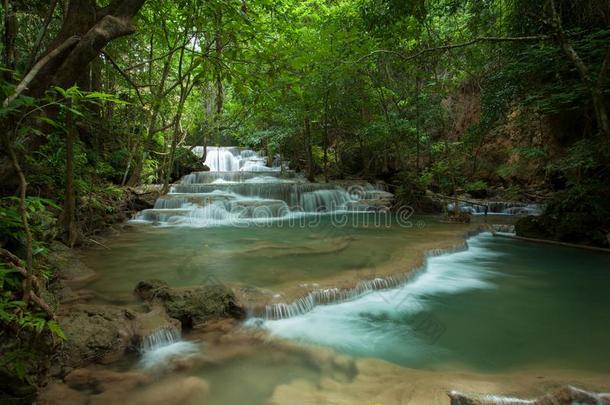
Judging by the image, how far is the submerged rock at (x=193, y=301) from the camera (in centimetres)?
416

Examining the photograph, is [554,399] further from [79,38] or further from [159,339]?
[79,38]

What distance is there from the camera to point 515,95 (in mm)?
9133

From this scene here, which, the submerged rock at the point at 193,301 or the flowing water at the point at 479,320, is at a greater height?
the submerged rock at the point at 193,301

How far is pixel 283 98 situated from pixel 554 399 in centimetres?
354

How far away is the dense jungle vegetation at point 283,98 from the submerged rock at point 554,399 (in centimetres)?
280

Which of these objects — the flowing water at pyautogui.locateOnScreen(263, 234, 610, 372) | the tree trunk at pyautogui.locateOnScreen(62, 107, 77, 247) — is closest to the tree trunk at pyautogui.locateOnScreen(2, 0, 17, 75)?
the tree trunk at pyautogui.locateOnScreen(62, 107, 77, 247)

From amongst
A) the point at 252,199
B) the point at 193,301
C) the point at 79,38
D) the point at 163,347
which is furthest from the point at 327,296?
the point at 252,199

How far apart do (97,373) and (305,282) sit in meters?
2.64

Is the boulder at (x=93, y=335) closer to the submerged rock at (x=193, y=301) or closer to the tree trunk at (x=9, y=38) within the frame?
the submerged rock at (x=193, y=301)

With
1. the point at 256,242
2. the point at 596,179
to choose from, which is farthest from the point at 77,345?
the point at 596,179

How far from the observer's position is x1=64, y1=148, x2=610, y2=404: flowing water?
3252 mm

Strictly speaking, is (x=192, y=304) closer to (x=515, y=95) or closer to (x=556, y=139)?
(x=515, y=95)

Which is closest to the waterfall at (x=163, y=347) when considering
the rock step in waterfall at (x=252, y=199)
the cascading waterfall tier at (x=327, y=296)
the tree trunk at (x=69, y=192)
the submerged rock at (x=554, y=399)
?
the cascading waterfall tier at (x=327, y=296)

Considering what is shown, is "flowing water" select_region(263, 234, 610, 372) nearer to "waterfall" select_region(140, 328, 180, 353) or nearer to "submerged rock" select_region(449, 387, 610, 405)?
"submerged rock" select_region(449, 387, 610, 405)
